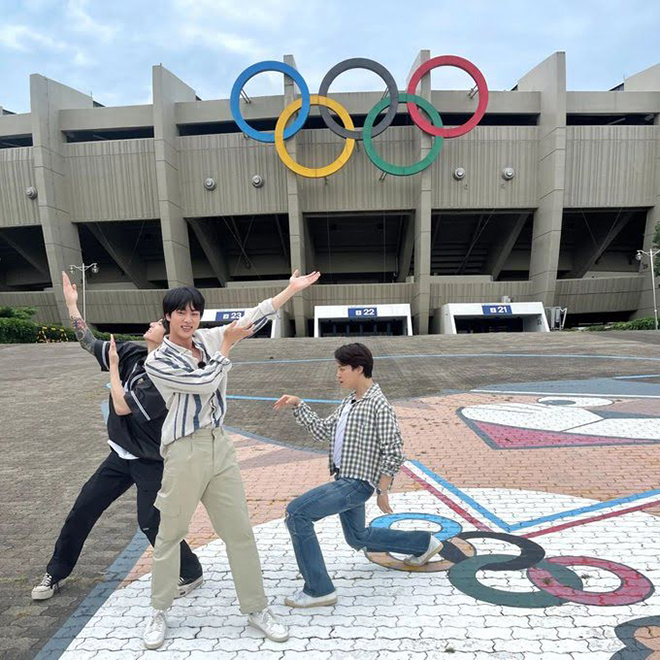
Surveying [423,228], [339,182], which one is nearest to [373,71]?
[339,182]

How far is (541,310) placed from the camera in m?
30.5

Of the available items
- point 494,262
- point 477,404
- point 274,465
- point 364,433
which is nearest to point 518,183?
point 494,262

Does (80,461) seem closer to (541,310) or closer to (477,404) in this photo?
(477,404)

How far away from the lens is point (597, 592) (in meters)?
3.20

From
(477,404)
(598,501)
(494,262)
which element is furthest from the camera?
(494,262)

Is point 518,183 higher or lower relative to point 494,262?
higher

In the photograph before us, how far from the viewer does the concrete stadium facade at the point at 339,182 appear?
3064 centimetres

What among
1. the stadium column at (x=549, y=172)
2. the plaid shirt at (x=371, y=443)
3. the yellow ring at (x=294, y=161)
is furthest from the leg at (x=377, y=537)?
the stadium column at (x=549, y=172)

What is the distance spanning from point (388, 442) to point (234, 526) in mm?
1015

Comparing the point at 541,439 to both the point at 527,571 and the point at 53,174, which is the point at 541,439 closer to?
the point at 527,571

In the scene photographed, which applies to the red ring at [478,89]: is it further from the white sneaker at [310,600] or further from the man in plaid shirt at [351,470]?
the white sneaker at [310,600]

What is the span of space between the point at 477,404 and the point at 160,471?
738 centimetres

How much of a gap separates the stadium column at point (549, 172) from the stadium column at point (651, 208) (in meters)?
6.34

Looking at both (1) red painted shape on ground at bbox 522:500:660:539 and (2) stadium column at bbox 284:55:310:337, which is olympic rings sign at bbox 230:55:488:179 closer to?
(2) stadium column at bbox 284:55:310:337
